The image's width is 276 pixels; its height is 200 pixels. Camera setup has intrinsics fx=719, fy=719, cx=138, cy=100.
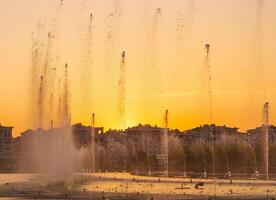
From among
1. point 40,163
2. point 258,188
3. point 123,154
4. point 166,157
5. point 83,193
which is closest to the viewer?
point 83,193

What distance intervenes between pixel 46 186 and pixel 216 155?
178 ft

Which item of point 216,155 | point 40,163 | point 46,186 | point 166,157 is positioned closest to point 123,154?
point 166,157

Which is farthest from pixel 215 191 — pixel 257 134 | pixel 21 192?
pixel 257 134

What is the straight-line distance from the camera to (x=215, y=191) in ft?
182

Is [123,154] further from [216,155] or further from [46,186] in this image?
[46,186]

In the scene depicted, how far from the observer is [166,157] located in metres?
121

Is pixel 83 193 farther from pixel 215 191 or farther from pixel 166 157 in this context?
pixel 166 157

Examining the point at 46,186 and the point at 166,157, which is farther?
the point at 166,157

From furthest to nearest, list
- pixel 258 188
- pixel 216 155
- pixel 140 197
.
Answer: pixel 216 155 < pixel 258 188 < pixel 140 197

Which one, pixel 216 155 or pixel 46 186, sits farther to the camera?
pixel 216 155

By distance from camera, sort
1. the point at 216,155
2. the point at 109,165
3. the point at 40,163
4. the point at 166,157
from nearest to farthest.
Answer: the point at 40,163, the point at 216,155, the point at 166,157, the point at 109,165

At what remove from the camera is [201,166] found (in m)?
Answer: 108

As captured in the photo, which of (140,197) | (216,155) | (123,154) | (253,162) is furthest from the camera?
(123,154)

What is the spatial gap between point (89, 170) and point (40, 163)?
20350 millimetres
